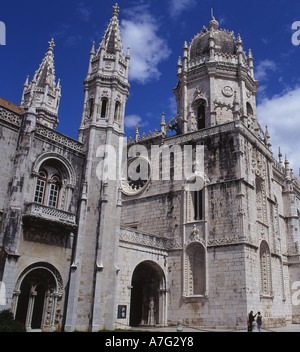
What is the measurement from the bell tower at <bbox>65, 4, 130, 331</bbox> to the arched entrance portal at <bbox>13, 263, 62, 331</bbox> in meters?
0.79

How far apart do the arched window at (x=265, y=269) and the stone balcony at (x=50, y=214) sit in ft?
47.9

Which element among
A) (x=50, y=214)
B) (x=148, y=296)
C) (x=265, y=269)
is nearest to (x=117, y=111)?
(x=50, y=214)

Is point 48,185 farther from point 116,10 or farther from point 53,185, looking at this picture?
point 116,10

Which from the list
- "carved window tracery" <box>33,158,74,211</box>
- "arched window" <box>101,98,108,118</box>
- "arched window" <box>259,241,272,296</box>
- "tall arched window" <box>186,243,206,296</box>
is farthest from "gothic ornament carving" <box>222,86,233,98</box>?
"carved window tracery" <box>33,158,74,211</box>

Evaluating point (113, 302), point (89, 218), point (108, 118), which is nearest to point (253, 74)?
point (108, 118)

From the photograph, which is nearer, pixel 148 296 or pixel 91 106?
pixel 91 106

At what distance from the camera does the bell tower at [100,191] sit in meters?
17.9

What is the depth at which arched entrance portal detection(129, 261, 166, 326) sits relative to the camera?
24625mm

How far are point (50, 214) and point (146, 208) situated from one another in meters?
12.0

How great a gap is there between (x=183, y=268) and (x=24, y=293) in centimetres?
1126

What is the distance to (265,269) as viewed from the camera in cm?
2630

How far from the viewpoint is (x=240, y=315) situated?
71.3ft

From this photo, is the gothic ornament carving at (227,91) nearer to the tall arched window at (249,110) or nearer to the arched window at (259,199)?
the tall arched window at (249,110)

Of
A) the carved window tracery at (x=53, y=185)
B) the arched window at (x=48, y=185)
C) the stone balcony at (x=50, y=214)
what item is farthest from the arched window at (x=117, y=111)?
the stone balcony at (x=50, y=214)
